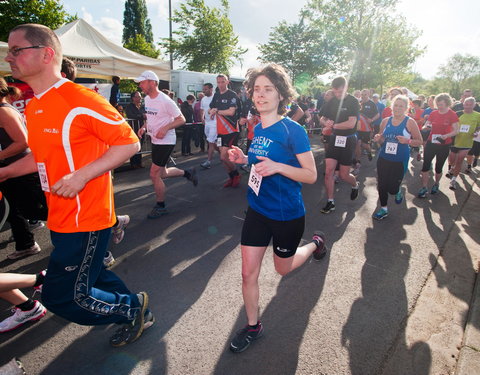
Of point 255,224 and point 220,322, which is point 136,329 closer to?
point 220,322

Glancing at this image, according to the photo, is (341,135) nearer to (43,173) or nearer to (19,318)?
(43,173)

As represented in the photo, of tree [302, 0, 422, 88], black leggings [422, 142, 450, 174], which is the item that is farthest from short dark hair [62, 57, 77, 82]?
tree [302, 0, 422, 88]

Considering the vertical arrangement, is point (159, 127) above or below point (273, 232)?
above

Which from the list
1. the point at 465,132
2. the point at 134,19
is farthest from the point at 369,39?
the point at 134,19

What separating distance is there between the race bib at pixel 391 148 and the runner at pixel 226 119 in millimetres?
3043

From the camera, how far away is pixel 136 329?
2340 millimetres

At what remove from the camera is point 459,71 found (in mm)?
60531

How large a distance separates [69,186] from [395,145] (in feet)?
15.3

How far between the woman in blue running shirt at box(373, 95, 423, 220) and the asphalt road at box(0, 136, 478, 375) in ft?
2.03

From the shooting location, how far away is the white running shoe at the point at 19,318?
2.45 meters

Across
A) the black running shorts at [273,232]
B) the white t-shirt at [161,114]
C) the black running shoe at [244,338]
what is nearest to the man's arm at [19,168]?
the black running shorts at [273,232]

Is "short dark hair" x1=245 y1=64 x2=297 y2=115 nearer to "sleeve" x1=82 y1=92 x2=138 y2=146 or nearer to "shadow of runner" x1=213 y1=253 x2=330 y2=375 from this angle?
"sleeve" x1=82 y1=92 x2=138 y2=146

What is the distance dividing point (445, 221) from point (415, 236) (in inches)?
42.4

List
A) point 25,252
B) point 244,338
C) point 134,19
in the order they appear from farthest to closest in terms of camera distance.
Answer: point 134,19 → point 25,252 → point 244,338
